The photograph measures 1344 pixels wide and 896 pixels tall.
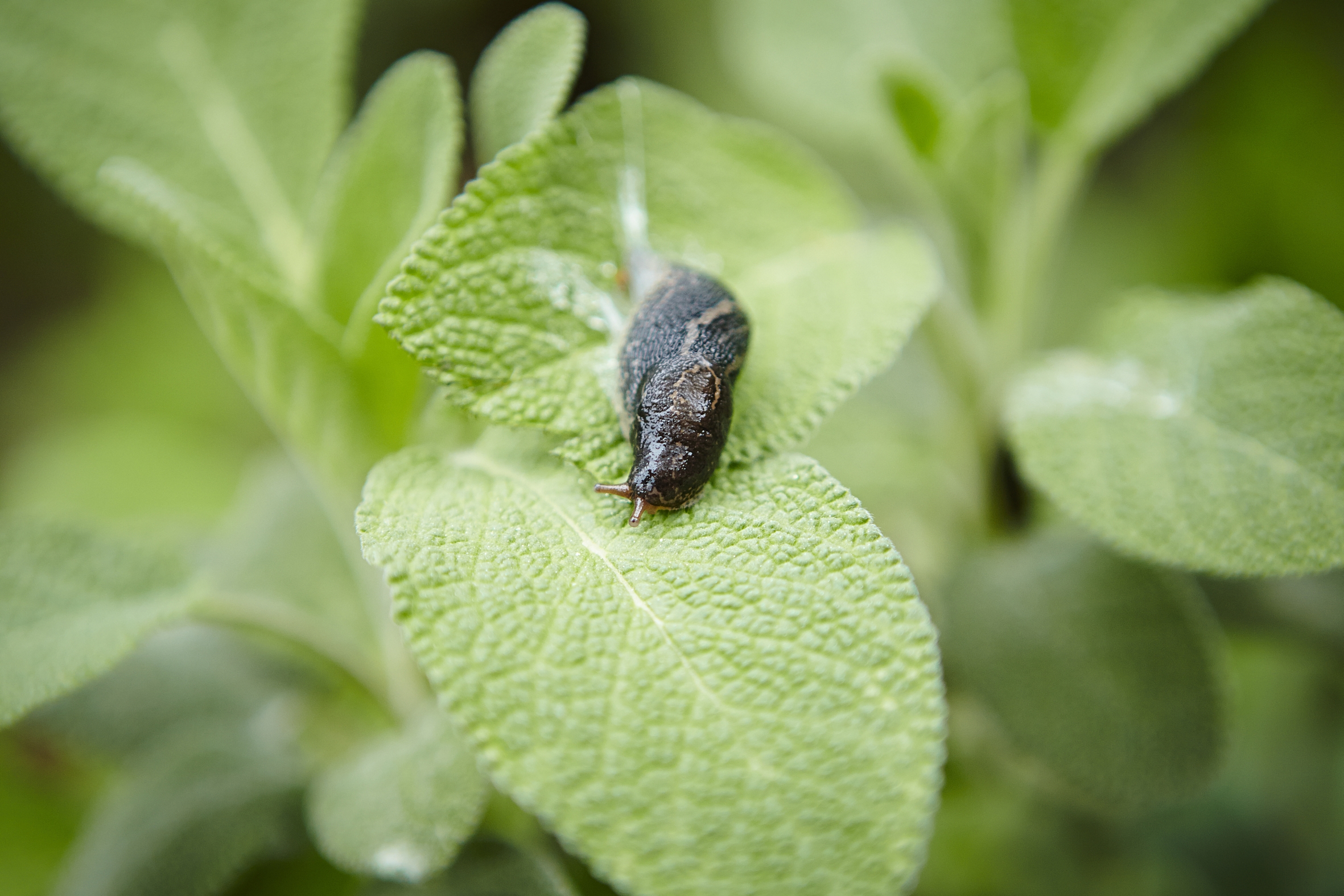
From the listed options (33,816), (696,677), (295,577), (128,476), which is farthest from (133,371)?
(696,677)

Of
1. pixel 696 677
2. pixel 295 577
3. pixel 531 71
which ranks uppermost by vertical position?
pixel 531 71

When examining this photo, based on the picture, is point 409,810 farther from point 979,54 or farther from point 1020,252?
point 979,54

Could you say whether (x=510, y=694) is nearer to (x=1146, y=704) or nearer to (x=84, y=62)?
(x=1146, y=704)

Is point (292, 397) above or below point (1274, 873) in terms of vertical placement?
above

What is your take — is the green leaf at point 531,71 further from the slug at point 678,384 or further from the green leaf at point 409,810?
the green leaf at point 409,810

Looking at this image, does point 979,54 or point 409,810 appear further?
point 979,54

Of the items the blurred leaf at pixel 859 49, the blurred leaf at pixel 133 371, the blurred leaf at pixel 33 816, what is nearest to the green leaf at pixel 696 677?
the blurred leaf at pixel 859 49

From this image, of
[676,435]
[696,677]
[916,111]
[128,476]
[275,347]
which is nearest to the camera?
[696,677]

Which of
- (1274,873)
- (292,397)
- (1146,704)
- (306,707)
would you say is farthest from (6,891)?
(1274,873)
